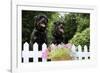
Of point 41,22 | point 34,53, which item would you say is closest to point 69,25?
point 41,22

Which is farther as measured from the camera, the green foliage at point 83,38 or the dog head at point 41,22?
the green foliage at point 83,38

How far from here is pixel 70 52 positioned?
168 centimetres

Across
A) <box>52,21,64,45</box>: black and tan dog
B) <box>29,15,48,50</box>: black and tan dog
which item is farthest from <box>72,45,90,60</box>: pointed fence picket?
Answer: <box>29,15,48,50</box>: black and tan dog

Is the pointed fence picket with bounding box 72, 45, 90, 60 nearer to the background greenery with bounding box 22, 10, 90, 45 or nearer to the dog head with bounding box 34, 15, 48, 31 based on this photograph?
the background greenery with bounding box 22, 10, 90, 45

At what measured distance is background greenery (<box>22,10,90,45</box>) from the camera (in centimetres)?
156

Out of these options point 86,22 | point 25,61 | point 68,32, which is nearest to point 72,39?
point 68,32

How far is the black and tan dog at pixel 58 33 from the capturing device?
165 cm

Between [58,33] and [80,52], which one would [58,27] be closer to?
[58,33]

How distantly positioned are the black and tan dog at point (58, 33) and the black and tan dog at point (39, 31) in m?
0.08

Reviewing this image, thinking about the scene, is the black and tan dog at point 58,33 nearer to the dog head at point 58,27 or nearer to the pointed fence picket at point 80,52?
the dog head at point 58,27

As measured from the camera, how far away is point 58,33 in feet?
5.43

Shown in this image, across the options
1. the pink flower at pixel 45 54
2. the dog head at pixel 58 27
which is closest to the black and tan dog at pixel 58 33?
the dog head at pixel 58 27

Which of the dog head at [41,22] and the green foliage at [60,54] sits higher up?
the dog head at [41,22]

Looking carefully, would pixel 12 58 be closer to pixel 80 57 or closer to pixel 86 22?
pixel 80 57
